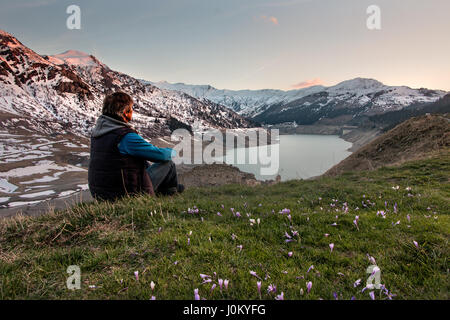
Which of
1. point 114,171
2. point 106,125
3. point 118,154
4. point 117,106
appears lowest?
point 114,171

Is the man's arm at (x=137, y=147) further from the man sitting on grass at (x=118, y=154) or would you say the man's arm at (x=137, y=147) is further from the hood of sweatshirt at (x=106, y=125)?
the hood of sweatshirt at (x=106, y=125)

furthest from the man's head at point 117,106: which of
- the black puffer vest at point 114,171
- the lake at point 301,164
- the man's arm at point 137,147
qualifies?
the lake at point 301,164

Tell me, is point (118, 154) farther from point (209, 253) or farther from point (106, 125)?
point (209, 253)

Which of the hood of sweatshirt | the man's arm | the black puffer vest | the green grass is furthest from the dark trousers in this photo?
the hood of sweatshirt

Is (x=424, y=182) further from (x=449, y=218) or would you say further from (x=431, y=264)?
(x=431, y=264)

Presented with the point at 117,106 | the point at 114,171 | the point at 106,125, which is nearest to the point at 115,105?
the point at 117,106

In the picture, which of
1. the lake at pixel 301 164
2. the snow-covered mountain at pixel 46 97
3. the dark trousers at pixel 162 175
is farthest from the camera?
the snow-covered mountain at pixel 46 97

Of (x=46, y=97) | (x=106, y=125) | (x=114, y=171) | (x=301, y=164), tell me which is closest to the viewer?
(x=106, y=125)

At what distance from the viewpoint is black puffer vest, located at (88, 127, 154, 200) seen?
500cm

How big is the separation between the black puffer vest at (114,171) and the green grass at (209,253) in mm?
567

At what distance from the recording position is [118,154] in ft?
16.6

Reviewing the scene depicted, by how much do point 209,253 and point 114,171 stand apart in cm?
315

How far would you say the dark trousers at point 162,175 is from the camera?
21.1 ft

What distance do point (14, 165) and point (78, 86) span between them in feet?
407
